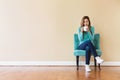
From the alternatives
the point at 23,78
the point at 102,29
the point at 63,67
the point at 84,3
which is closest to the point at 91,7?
the point at 84,3

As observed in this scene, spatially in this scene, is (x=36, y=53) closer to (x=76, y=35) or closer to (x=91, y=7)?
(x=76, y=35)

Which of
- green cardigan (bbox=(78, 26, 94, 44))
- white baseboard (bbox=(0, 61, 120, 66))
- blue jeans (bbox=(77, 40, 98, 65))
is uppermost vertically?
green cardigan (bbox=(78, 26, 94, 44))

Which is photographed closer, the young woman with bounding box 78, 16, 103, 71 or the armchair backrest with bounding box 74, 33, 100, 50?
the young woman with bounding box 78, 16, 103, 71

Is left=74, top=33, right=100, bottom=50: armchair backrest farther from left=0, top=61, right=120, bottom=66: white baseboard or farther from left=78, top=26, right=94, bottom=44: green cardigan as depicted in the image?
left=0, top=61, right=120, bottom=66: white baseboard

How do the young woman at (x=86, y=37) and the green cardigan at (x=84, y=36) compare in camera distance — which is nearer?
the young woman at (x=86, y=37)

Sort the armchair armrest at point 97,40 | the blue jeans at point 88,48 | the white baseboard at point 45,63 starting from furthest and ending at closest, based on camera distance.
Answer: the white baseboard at point 45,63, the armchair armrest at point 97,40, the blue jeans at point 88,48

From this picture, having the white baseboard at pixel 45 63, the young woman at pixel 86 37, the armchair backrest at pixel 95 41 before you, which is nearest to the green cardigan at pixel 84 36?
the young woman at pixel 86 37

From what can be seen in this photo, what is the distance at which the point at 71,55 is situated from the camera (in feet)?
18.9

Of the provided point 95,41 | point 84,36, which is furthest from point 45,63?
point 95,41

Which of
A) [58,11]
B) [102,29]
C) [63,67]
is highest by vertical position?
[58,11]

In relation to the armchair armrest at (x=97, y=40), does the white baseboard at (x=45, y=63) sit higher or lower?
lower

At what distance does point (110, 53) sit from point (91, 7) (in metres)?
1.13

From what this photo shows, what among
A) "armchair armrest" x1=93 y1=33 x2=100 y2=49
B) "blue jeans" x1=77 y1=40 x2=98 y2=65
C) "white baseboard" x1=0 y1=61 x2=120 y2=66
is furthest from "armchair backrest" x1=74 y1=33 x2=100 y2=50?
"white baseboard" x1=0 y1=61 x2=120 y2=66

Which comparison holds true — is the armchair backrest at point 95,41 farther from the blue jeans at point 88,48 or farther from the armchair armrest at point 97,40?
the blue jeans at point 88,48
